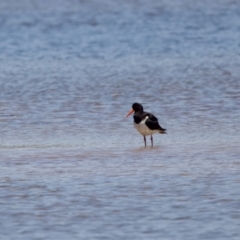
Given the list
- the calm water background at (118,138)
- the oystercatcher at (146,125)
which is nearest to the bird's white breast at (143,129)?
the oystercatcher at (146,125)

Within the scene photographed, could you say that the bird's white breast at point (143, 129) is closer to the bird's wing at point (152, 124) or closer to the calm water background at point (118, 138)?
the bird's wing at point (152, 124)

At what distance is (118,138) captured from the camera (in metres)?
12.1

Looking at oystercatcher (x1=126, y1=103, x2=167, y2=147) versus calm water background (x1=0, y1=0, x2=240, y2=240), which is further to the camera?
oystercatcher (x1=126, y1=103, x2=167, y2=147)

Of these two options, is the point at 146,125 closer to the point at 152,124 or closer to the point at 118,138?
the point at 152,124

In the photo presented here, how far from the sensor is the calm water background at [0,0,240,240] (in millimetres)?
7957

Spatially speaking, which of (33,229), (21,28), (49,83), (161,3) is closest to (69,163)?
(33,229)

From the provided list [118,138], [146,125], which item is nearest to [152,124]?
[146,125]

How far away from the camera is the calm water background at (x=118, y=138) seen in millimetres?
7957

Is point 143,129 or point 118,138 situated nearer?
point 143,129

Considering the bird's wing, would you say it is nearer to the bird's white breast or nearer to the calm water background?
the bird's white breast

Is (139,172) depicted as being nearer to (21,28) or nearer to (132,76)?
(132,76)

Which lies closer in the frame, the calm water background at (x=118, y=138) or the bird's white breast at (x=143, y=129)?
the calm water background at (x=118, y=138)

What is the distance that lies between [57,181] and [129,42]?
1684cm

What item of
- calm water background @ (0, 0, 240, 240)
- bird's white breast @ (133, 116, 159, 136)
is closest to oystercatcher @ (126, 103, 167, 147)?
bird's white breast @ (133, 116, 159, 136)
